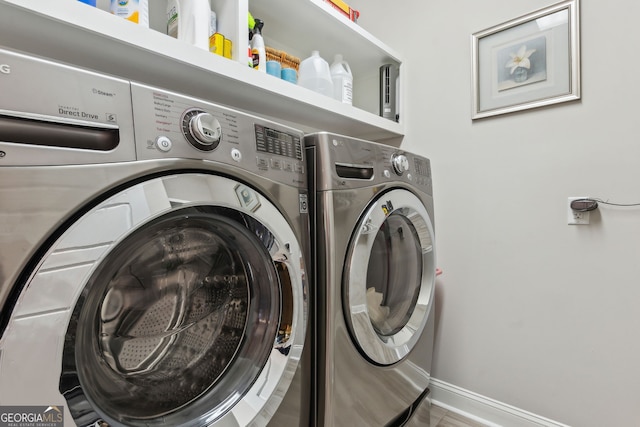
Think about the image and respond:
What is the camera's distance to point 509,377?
1.33 m

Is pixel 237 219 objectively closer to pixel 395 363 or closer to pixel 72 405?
pixel 72 405

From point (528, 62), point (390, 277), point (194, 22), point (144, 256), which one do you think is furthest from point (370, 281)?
point (528, 62)

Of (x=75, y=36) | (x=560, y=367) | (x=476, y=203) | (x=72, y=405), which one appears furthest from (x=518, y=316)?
(x=75, y=36)

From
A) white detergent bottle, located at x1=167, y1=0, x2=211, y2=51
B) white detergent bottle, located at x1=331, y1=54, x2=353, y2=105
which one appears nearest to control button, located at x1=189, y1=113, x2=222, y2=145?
white detergent bottle, located at x1=167, y1=0, x2=211, y2=51

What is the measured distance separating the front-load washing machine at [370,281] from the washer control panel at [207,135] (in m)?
0.14

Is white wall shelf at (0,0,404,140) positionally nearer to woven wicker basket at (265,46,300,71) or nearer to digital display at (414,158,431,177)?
woven wicker basket at (265,46,300,71)

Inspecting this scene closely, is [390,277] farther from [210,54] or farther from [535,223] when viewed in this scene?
[210,54]

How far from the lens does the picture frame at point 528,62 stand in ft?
3.95

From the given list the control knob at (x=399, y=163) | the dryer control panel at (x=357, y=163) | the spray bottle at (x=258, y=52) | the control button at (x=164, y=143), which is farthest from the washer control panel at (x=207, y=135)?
the spray bottle at (x=258, y=52)

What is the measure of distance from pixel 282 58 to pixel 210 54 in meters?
0.54

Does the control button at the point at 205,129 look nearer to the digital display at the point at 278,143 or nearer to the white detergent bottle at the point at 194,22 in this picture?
the digital display at the point at 278,143

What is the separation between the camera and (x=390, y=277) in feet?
3.84

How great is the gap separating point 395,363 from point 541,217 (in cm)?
82

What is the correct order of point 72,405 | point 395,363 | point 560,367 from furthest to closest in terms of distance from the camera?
point 560,367 → point 395,363 → point 72,405
